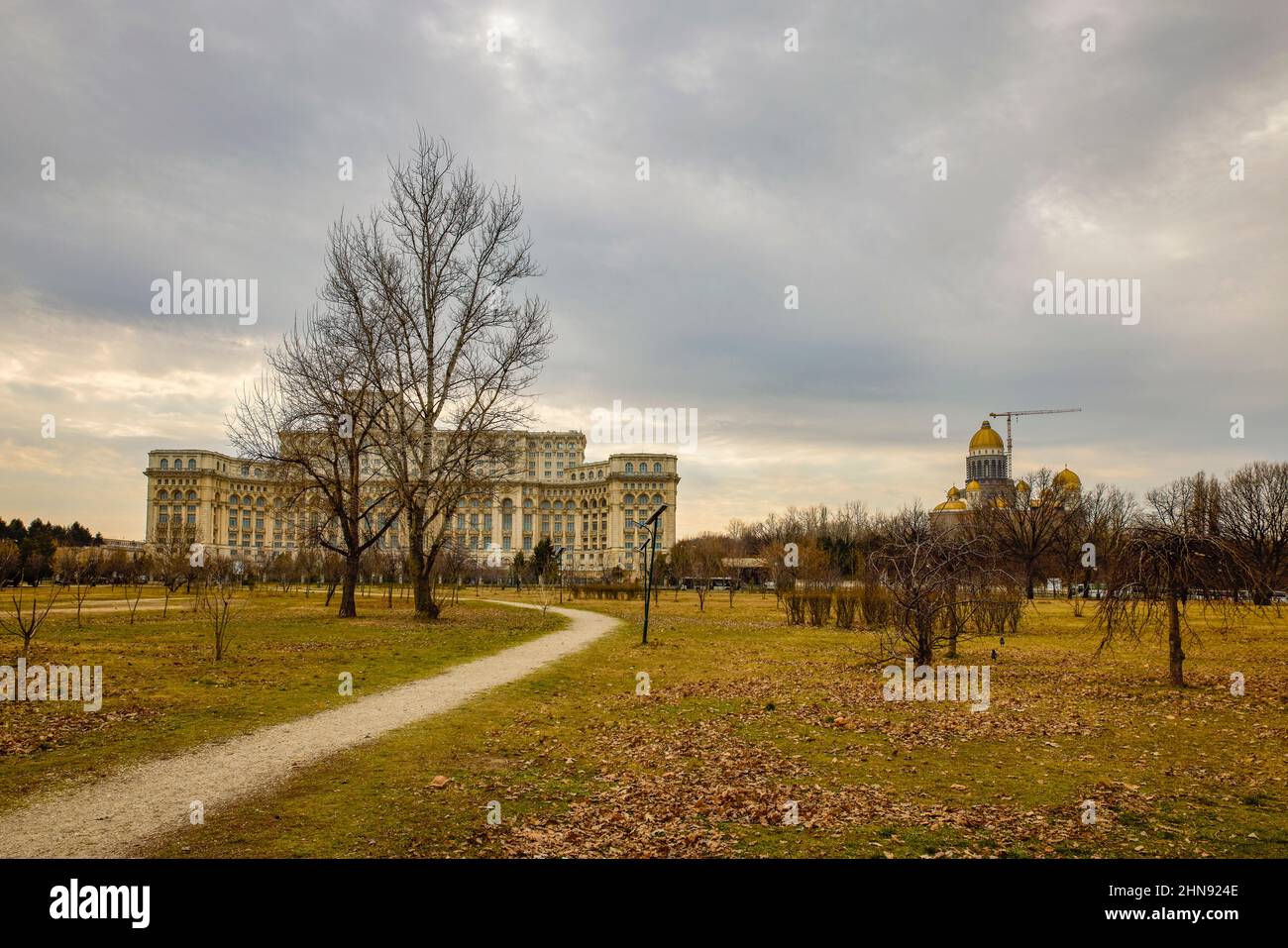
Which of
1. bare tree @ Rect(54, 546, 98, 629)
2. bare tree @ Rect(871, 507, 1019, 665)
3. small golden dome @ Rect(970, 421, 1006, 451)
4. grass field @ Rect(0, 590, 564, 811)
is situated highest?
small golden dome @ Rect(970, 421, 1006, 451)

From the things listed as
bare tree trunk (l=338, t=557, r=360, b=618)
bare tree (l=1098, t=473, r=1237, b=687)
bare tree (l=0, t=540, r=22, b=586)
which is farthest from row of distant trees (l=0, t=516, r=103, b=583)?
bare tree (l=1098, t=473, r=1237, b=687)

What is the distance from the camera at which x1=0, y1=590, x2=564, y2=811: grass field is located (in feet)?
31.5

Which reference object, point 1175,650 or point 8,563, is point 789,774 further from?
point 8,563

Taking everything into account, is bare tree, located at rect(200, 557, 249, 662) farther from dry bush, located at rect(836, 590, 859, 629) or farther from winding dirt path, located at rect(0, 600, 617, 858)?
dry bush, located at rect(836, 590, 859, 629)

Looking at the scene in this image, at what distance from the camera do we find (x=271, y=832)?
6.71 metres

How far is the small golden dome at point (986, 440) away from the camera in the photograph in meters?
139

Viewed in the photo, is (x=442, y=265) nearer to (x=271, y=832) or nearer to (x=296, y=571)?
(x=271, y=832)

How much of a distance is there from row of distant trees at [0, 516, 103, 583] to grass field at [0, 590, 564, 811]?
80.7 ft

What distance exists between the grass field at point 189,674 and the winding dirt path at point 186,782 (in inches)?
19.4

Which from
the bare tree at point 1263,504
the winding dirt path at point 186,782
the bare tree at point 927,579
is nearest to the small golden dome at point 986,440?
the bare tree at point 1263,504

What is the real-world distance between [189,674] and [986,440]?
14445cm

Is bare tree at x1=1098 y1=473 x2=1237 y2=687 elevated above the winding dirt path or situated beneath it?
elevated above

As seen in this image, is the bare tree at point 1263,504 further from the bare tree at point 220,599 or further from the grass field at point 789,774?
the bare tree at point 220,599
